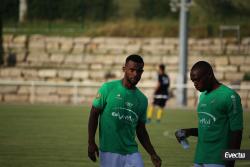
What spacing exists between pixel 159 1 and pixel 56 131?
31.9 m

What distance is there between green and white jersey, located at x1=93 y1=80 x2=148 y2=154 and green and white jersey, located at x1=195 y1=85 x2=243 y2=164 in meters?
0.92

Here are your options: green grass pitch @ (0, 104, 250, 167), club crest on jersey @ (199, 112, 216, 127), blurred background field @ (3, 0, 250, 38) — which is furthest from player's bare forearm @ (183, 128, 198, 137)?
blurred background field @ (3, 0, 250, 38)

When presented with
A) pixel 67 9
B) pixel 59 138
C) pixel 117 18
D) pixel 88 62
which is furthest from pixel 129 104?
pixel 117 18

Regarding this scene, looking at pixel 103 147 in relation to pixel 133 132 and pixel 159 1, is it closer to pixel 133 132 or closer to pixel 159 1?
pixel 133 132

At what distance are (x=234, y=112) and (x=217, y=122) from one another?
0.22 m

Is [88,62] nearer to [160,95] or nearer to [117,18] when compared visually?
[117,18]

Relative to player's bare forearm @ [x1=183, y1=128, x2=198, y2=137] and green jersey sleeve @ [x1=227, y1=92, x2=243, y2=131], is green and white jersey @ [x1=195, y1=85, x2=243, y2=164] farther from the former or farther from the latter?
player's bare forearm @ [x1=183, y1=128, x2=198, y2=137]

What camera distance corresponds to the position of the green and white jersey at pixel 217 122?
30.1 ft

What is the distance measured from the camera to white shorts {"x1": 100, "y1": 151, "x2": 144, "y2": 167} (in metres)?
9.80

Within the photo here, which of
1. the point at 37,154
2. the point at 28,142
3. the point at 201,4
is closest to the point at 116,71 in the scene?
the point at 201,4

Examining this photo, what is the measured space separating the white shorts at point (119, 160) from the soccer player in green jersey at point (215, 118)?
2.52 ft

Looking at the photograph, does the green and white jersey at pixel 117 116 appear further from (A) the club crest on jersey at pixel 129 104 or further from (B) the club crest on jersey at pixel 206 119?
(B) the club crest on jersey at pixel 206 119

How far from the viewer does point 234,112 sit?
919cm

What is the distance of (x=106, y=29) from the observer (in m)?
50.6
